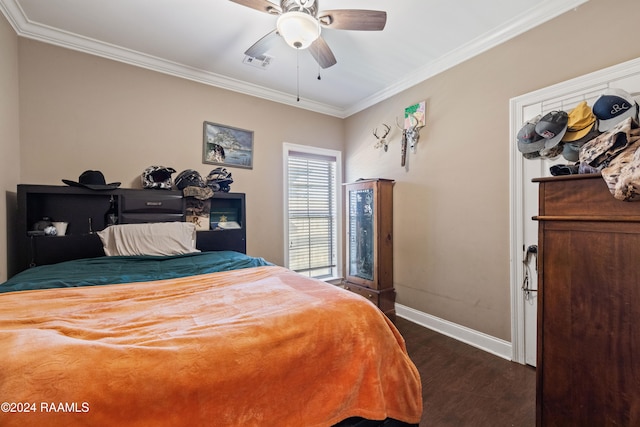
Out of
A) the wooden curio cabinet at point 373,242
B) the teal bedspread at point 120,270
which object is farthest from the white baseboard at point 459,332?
the teal bedspread at point 120,270

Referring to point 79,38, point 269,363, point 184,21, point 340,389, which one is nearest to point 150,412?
point 269,363

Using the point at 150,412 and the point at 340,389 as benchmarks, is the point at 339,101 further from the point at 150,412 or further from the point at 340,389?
the point at 150,412

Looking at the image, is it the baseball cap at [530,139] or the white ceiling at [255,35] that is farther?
the white ceiling at [255,35]

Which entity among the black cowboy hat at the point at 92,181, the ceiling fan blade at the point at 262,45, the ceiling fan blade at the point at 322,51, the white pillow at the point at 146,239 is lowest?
the white pillow at the point at 146,239

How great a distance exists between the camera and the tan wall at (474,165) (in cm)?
192

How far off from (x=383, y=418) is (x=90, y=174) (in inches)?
109

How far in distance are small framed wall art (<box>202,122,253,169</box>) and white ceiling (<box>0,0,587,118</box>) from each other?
52cm

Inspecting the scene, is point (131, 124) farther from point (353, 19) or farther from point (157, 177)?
point (353, 19)

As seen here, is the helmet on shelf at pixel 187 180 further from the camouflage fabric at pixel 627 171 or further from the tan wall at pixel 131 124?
the camouflage fabric at pixel 627 171

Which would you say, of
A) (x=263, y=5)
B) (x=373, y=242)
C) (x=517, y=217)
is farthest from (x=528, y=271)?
(x=263, y=5)

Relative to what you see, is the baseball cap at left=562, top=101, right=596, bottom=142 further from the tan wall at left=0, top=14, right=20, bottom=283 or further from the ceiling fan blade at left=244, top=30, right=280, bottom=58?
the tan wall at left=0, top=14, right=20, bottom=283

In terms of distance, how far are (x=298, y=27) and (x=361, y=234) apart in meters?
2.40

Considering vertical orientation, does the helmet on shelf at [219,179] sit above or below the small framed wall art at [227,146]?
below

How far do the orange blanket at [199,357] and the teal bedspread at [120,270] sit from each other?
6.3 inches
